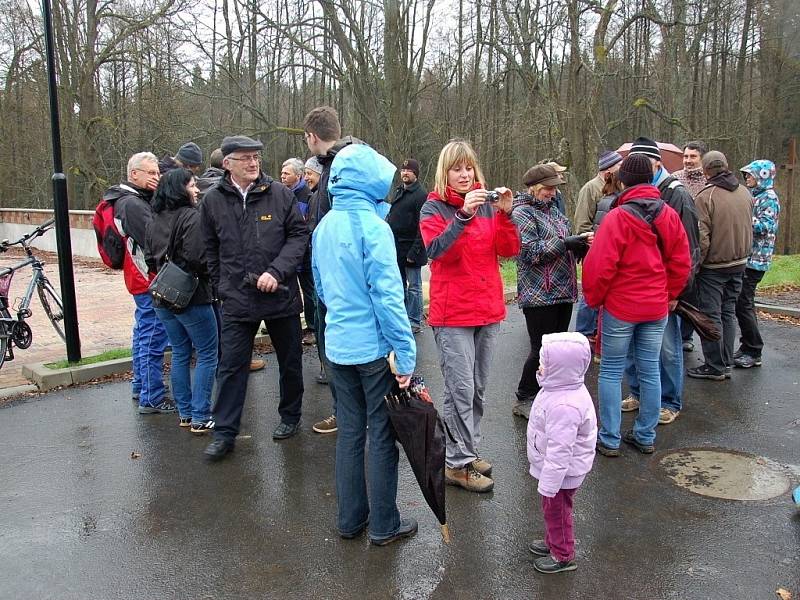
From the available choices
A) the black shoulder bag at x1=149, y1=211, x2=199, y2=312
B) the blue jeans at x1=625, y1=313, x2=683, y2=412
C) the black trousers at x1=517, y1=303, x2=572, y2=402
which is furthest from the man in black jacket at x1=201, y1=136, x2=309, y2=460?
the blue jeans at x1=625, y1=313, x2=683, y2=412

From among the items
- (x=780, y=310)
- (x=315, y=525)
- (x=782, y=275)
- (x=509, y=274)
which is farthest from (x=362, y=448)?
(x=782, y=275)

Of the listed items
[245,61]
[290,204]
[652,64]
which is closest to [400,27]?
[245,61]

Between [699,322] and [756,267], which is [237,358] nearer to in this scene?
[699,322]

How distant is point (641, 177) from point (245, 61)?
20.8 meters

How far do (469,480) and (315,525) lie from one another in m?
0.95

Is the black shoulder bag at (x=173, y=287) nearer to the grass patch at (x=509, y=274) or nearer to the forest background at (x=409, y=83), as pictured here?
the grass patch at (x=509, y=274)

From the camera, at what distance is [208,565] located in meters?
3.23

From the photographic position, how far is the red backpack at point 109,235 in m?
5.33

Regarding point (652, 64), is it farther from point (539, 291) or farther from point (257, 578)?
point (257, 578)

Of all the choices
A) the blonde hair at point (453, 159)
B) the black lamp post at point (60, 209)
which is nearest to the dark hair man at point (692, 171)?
the blonde hair at point (453, 159)

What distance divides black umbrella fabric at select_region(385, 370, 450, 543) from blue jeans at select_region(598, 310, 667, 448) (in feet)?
5.26

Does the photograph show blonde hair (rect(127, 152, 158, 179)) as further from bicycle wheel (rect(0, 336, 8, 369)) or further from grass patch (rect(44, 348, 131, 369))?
bicycle wheel (rect(0, 336, 8, 369))

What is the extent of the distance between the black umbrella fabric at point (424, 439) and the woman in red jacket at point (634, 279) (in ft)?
5.18

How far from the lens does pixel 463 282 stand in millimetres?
3861
